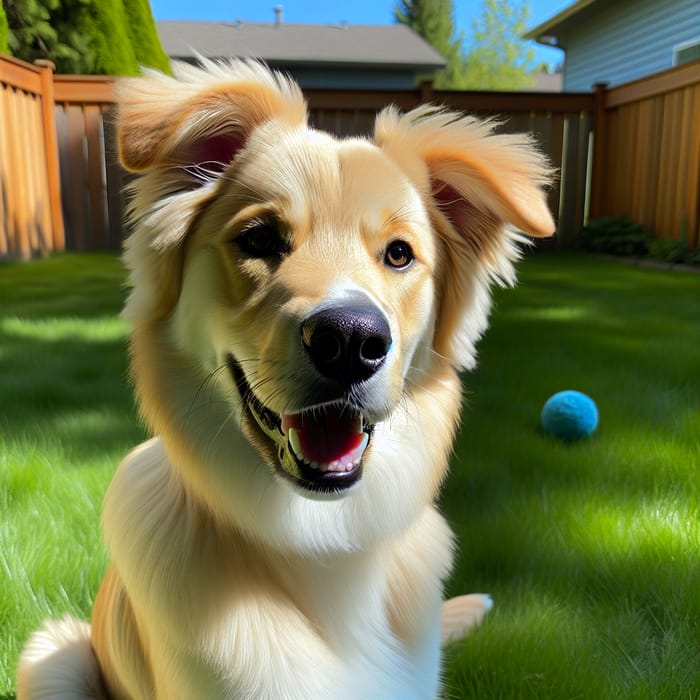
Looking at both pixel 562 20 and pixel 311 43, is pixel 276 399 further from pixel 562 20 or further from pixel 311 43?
pixel 311 43

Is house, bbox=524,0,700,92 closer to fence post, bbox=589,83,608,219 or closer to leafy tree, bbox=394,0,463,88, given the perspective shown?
fence post, bbox=589,83,608,219

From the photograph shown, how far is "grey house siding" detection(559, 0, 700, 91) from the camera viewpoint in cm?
1398

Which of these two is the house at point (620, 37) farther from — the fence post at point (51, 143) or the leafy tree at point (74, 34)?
the fence post at point (51, 143)

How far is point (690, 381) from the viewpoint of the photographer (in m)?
4.42

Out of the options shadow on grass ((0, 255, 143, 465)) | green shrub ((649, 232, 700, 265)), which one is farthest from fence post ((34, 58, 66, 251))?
green shrub ((649, 232, 700, 265))

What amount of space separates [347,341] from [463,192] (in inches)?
32.4

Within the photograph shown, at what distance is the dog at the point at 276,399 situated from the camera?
158 centimetres

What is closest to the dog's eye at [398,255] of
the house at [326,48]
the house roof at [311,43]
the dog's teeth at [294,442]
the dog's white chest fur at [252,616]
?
the dog's teeth at [294,442]

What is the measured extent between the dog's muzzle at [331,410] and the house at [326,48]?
1051 inches

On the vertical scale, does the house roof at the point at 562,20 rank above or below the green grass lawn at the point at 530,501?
above

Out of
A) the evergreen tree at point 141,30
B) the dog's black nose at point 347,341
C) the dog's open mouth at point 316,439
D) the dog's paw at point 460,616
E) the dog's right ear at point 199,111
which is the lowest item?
the dog's paw at point 460,616

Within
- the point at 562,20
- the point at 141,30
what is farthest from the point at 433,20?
the point at 141,30

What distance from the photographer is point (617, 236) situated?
10234 millimetres

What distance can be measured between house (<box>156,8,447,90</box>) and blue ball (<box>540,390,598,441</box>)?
82.4ft
